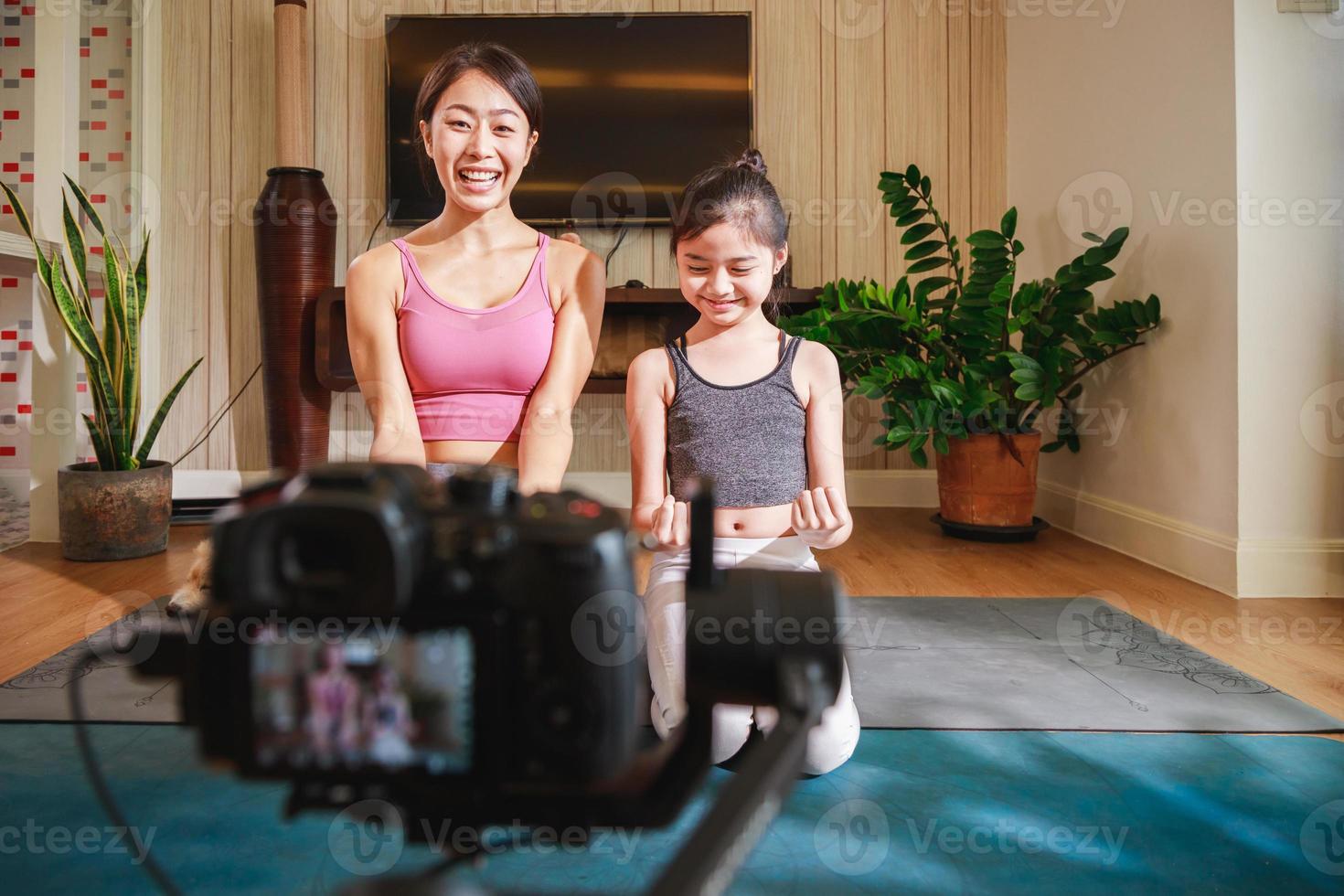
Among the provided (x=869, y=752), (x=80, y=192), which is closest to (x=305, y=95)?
(x=80, y=192)

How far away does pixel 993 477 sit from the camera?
2.61m

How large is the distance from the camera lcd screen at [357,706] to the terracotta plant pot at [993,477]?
2.53 metres

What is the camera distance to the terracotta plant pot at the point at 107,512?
2.33 m

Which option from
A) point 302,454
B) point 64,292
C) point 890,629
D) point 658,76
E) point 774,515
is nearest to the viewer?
point 774,515

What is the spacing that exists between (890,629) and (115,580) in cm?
190

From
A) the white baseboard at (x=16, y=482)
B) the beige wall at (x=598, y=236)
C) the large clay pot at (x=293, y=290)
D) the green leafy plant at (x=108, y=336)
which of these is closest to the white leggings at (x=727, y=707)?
the green leafy plant at (x=108, y=336)

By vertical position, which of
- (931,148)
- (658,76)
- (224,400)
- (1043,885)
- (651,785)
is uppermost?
(658,76)

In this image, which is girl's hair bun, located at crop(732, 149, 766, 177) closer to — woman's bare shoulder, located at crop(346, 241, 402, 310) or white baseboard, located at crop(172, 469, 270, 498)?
woman's bare shoulder, located at crop(346, 241, 402, 310)

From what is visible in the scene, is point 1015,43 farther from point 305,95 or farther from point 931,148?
point 305,95

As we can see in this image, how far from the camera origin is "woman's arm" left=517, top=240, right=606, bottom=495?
98 centimetres

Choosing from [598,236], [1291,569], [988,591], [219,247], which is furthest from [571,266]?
[219,247]

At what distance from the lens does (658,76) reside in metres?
3.21

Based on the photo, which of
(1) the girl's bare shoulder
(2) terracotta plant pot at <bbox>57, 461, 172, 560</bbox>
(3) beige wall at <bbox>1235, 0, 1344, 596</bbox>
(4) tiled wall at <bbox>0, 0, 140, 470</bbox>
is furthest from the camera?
(4) tiled wall at <bbox>0, 0, 140, 470</bbox>

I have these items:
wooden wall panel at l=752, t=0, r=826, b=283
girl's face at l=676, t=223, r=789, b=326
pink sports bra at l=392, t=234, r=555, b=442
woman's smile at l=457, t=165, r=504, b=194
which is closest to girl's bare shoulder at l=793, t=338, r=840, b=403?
girl's face at l=676, t=223, r=789, b=326
